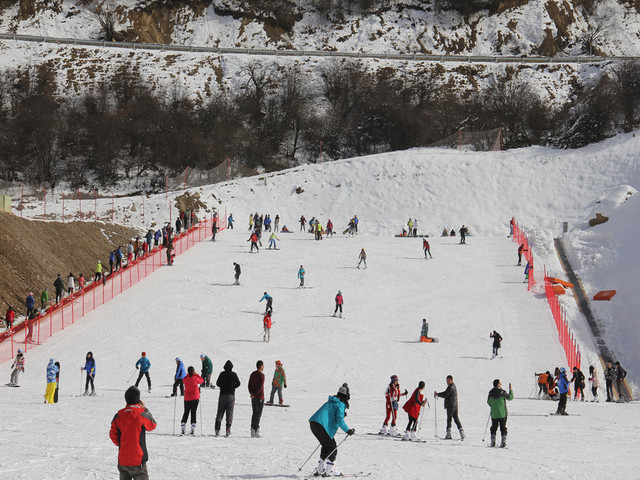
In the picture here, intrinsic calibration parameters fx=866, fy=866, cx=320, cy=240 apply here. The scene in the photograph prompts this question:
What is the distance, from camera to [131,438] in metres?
9.11

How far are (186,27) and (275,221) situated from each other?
169ft

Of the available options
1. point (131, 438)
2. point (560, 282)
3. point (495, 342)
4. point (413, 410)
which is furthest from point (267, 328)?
point (131, 438)

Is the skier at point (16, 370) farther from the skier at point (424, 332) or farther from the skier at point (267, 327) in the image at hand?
the skier at point (424, 332)

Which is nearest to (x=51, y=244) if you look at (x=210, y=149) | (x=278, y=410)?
(x=278, y=410)

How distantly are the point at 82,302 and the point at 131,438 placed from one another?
75.8 ft

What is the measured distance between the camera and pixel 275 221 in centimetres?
4966

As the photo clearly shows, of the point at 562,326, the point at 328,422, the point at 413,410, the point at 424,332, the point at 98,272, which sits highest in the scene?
the point at 98,272

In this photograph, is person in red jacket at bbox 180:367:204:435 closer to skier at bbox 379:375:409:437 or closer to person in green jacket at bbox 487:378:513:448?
skier at bbox 379:375:409:437

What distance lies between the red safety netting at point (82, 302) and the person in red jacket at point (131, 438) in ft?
57.2

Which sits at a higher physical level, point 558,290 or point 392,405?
point 558,290

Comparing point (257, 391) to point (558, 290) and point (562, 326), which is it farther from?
point (558, 290)

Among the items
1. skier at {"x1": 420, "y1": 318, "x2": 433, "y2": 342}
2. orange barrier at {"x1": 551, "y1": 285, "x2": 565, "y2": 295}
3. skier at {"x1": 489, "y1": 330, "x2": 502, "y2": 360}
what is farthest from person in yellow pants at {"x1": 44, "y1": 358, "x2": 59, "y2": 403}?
orange barrier at {"x1": 551, "y1": 285, "x2": 565, "y2": 295}

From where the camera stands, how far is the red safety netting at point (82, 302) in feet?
88.4

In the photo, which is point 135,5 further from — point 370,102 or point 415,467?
point 415,467
